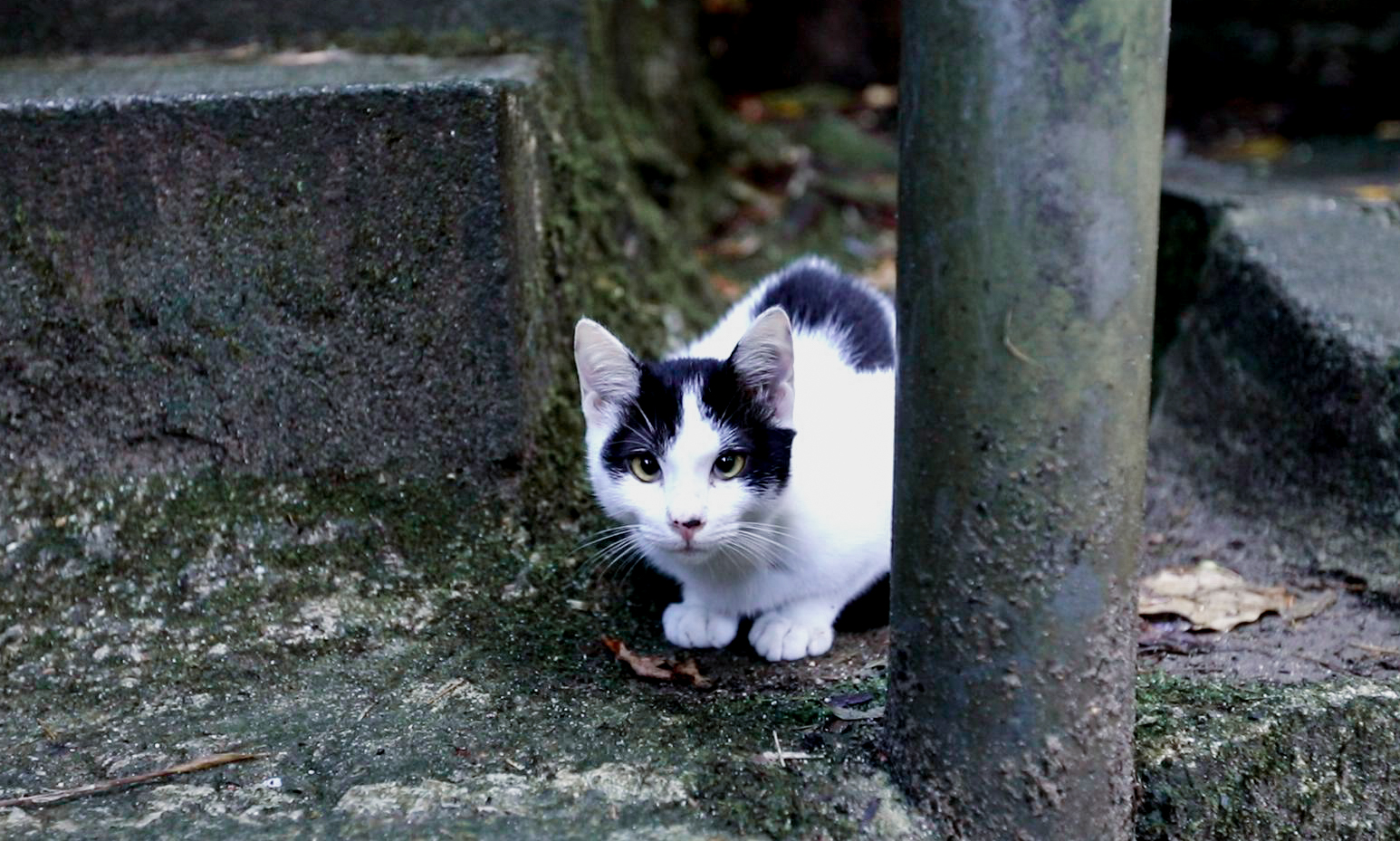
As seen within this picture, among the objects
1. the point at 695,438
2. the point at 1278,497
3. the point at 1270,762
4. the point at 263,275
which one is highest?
the point at 263,275

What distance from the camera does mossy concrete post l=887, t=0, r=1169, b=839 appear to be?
5.65 ft

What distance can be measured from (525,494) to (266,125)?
91 centimetres

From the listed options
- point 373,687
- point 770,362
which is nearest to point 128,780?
point 373,687

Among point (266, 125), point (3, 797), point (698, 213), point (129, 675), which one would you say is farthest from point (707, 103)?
point (3, 797)

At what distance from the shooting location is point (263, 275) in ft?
8.86

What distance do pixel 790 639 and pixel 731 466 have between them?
0.38 meters

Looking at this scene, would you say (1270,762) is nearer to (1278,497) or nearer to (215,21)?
(1278,497)

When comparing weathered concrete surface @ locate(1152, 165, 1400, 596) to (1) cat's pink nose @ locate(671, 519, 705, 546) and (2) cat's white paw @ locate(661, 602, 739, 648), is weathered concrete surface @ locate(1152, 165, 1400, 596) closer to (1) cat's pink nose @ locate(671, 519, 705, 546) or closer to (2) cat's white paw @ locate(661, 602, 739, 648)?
(2) cat's white paw @ locate(661, 602, 739, 648)

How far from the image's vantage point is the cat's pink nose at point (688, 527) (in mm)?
2322

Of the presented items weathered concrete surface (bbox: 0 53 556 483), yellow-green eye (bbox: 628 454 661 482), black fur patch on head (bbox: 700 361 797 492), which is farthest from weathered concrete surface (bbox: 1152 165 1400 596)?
weathered concrete surface (bbox: 0 53 556 483)

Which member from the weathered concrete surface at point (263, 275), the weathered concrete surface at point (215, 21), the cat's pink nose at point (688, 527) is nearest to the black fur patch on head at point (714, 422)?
the cat's pink nose at point (688, 527)

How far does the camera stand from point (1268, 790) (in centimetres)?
221

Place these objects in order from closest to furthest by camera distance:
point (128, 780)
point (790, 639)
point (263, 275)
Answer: point (128, 780) < point (790, 639) < point (263, 275)

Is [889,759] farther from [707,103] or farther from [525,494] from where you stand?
[707,103]
